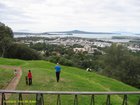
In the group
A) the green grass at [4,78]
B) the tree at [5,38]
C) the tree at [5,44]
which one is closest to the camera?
the green grass at [4,78]

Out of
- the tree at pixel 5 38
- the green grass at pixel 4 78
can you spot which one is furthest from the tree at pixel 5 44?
the green grass at pixel 4 78

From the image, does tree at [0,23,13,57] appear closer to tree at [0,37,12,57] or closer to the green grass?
tree at [0,37,12,57]

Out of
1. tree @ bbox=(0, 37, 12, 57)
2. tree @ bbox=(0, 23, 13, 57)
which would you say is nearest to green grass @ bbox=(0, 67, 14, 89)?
tree @ bbox=(0, 37, 12, 57)

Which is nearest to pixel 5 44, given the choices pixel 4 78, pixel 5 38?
pixel 5 38

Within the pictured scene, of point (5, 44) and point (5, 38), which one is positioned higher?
point (5, 38)

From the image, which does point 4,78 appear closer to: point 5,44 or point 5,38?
point 5,38

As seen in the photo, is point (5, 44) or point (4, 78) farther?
point (5, 44)

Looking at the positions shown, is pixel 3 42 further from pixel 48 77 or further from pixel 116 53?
Answer: pixel 48 77

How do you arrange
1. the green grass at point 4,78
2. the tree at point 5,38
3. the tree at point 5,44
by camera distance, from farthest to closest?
the tree at point 5,38 → the tree at point 5,44 → the green grass at point 4,78

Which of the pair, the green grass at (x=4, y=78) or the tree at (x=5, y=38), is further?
the tree at (x=5, y=38)

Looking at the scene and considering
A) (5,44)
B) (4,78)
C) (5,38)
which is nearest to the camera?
(4,78)

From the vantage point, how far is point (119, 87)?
3222 centimetres

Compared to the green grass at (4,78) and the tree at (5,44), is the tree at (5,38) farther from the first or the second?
the green grass at (4,78)

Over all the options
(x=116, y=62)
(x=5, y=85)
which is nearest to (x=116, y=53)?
(x=116, y=62)
